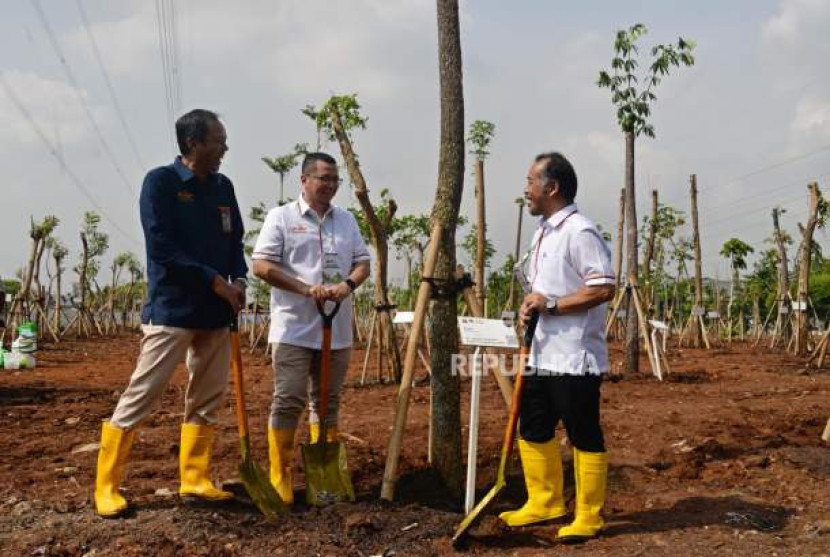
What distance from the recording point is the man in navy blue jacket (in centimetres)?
377

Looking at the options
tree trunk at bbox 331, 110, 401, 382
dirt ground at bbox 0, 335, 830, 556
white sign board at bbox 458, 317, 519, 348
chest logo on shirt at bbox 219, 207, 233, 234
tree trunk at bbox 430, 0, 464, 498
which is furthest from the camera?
tree trunk at bbox 331, 110, 401, 382

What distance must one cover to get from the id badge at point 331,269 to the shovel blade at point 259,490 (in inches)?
39.6

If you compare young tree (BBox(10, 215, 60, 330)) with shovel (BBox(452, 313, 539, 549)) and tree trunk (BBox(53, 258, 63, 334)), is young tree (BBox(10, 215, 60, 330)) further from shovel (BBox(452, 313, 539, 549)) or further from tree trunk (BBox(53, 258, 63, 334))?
shovel (BBox(452, 313, 539, 549))

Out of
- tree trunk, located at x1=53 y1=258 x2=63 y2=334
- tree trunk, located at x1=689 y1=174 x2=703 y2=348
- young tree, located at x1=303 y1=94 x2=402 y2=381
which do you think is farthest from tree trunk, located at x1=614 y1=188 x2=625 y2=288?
tree trunk, located at x1=53 y1=258 x2=63 y2=334

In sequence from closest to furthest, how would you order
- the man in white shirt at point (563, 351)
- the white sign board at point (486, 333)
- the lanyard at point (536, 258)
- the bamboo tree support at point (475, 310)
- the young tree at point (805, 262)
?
the man in white shirt at point (563, 351) → the white sign board at point (486, 333) → the lanyard at point (536, 258) → the bamboo tree support at point (475, 310) → the young tree at point (805, 262)

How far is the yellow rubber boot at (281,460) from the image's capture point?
4020mm

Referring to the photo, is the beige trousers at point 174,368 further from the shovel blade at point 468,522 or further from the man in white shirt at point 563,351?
the man in white shirt at point 563,351

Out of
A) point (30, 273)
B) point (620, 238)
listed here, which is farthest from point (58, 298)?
point (620, 238)

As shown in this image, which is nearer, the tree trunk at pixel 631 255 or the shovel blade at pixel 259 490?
the shovel blade at pixel 259 490

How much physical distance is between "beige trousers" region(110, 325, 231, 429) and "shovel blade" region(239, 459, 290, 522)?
35 cm

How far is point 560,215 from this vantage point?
12.2ft

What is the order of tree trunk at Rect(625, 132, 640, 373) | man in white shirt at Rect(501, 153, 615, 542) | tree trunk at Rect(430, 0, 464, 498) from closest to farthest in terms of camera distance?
man in white shirt at Rect(501, 153, 615, 542) < tree trunk at Rect(430, 0, 464, 498) < tree trunk at Rect(625, 132, 640, 373)

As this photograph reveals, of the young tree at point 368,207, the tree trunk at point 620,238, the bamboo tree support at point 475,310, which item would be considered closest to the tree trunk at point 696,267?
the tree trunk at point 620,238

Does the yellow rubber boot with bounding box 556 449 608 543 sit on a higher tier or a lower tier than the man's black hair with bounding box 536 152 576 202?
lower
